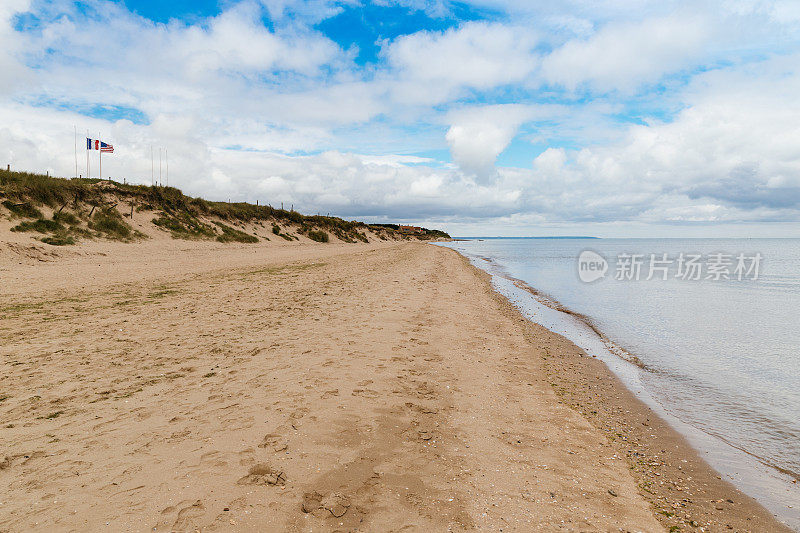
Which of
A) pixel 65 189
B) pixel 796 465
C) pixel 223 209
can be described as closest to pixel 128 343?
pixel 796 465

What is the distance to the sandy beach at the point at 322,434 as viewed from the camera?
3320mm

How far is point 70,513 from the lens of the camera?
3143 millimetres

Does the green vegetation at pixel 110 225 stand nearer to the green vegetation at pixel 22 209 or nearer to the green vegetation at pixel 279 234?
the green vegetation at pixel 22 209

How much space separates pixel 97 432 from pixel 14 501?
126 centimetres

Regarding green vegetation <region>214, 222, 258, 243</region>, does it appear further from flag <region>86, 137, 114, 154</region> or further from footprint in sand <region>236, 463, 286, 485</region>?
footprint in sand <region>236, 463, 286, 485</region>

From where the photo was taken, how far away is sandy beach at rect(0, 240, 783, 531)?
10.9 feet

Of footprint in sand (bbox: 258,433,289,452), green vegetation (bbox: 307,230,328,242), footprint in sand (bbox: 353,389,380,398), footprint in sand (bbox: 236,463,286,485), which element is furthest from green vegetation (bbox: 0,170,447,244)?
footprint in sand (bbox: 236,463,286,485)

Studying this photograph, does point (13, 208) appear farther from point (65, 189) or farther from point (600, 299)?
point (600, 299)

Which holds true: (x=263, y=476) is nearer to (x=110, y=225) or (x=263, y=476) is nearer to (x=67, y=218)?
(x=67, y=218)

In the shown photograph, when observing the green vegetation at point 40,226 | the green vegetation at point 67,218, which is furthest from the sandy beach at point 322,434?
the green vegetation at point 67,218

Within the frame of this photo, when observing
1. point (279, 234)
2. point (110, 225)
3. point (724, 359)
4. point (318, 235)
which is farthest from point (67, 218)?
point (318, 235)

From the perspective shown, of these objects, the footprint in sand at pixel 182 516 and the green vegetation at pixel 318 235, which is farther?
the green vegetation at pixel 318 235

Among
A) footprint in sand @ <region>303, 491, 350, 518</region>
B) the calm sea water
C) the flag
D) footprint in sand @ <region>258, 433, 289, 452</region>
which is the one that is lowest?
the calm sea water

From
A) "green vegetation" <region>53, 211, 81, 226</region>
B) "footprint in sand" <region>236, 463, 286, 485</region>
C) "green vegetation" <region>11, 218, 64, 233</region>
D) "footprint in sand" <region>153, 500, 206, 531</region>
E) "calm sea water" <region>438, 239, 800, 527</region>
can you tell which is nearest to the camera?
"footprint in sand" <region>153, 500, 206, 531</region>
